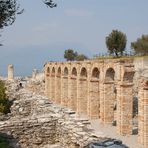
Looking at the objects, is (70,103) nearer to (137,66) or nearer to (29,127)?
(137,66)

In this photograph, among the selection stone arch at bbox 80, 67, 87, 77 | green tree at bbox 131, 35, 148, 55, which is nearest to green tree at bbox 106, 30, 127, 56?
green tree at bbox 131, 35, 148, 55

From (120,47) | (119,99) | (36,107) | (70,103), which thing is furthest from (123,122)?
(120,47)

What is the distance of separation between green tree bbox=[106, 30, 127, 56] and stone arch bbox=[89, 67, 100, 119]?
27.0 m

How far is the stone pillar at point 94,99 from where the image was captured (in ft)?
80.5

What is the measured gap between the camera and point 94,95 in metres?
24.7

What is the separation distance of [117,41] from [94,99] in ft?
92.1

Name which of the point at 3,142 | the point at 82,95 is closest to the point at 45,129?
the point at 3,142

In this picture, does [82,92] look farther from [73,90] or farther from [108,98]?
[108,98]

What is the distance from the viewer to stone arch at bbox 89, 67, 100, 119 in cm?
2453

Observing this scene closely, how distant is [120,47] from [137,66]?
22570 mm

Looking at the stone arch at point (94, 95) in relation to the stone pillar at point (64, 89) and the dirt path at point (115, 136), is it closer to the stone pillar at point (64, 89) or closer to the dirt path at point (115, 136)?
the dirt path at point (115, 136)

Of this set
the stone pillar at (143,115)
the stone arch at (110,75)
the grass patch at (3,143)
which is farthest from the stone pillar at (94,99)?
the grass patch at (3,143)

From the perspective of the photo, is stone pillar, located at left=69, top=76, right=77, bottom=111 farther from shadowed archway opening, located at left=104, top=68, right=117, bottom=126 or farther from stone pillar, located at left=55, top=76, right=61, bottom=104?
shadowed archway opening, located at left=104, top=68, right=117, bottom=126

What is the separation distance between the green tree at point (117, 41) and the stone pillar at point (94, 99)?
2704 cm
